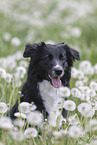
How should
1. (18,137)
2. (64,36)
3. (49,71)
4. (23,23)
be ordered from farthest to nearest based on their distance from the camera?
(23,23) → (64,36) → (49,71) → (18,137)

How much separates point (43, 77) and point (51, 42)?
3.98 meters

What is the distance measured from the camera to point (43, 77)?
Result: 4438 millimetres

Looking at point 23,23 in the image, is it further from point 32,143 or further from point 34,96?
point 32,143

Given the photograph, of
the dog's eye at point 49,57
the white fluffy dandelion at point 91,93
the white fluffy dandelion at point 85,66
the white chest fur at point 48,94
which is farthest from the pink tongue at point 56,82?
the white fluffy dandelion at point 85,66

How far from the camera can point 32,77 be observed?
4453 millimetres

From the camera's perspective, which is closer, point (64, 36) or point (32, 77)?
point (32, 77)

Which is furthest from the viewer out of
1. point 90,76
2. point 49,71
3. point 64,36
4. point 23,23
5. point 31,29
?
point 23,23

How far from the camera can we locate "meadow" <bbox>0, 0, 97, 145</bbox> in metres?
3.77

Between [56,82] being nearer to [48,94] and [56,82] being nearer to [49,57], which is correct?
[48,94]

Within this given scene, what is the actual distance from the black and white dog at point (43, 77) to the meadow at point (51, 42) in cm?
18

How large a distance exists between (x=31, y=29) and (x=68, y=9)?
4563mm

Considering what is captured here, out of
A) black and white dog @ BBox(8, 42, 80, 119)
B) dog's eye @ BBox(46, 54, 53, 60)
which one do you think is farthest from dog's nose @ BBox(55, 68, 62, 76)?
dog's eye @ BBox(46, 54, 53, 60)

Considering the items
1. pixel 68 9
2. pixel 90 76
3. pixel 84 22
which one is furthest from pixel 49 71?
pixel 68 9

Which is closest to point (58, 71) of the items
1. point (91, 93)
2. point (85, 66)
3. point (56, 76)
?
point (56, 76)
